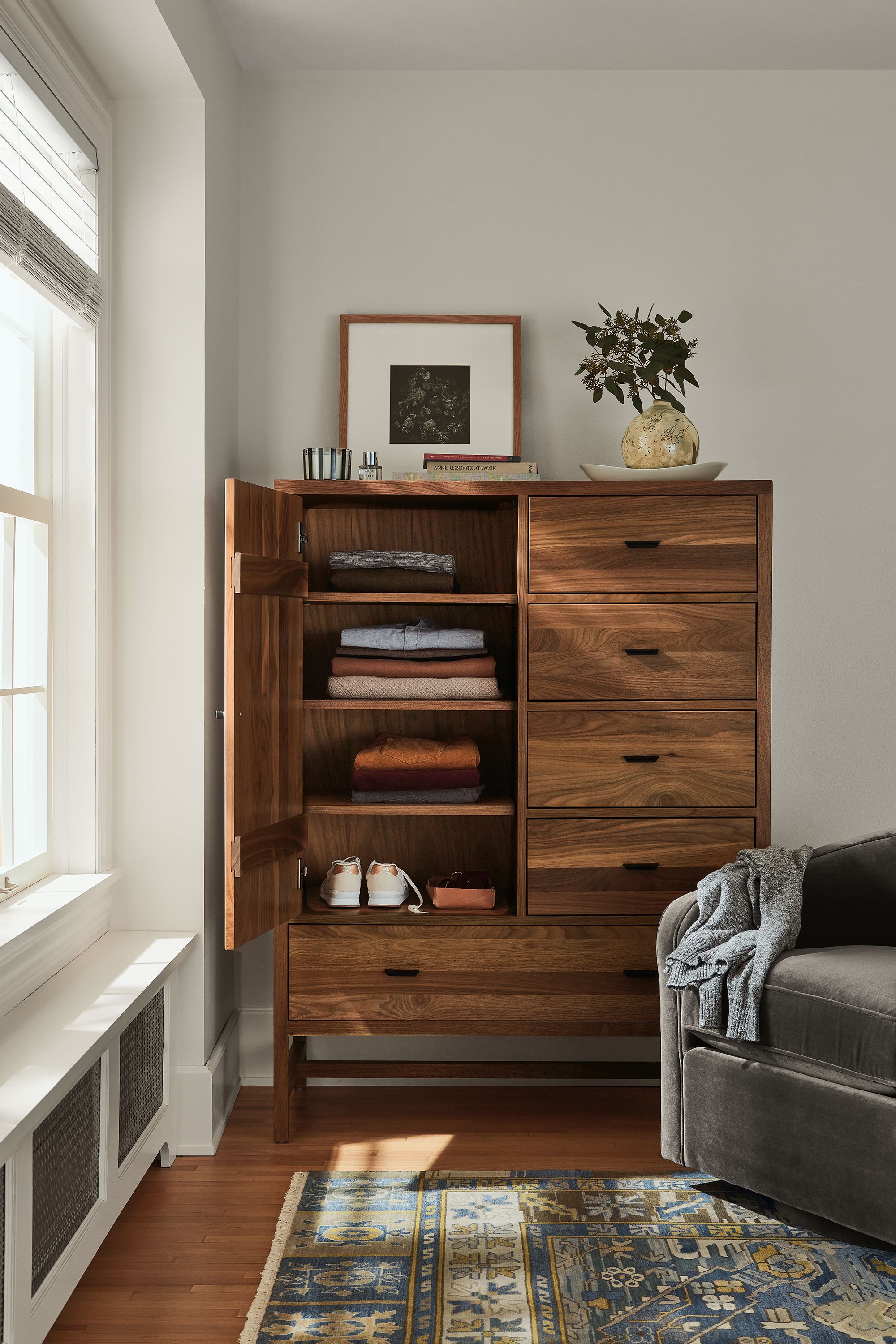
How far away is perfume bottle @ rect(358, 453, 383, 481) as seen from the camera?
249 cm

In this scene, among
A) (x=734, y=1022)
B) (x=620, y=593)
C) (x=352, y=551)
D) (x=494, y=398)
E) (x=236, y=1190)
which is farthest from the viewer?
(x=494, y=398)

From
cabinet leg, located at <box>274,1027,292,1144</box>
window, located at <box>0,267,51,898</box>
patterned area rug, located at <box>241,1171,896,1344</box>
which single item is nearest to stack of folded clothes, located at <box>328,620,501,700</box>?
window, located at <box>0,267,51,898</box>

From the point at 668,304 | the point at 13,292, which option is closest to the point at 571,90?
the point at 668,304

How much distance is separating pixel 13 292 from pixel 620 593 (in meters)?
1.46

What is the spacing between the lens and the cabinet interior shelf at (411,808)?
2428 millimetres

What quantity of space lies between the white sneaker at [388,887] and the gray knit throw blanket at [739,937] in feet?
2.27

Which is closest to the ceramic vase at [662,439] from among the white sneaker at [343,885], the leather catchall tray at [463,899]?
the leather catchall tray at [463,899]

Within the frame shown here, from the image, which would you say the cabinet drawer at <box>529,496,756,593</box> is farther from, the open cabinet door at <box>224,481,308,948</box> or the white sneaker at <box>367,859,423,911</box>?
the white sneaker at <box>367,859,423,911</box>

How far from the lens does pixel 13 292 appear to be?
6.73ft

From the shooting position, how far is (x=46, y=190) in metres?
2.04

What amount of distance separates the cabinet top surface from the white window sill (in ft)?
3.34

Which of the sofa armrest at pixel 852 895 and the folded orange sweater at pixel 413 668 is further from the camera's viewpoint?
the folded orange sweater at pixel 413 668

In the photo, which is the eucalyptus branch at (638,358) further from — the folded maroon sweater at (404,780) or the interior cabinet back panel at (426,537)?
the folded maroon sweater at (404,780)

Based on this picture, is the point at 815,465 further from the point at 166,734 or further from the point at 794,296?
the point at 166,734
